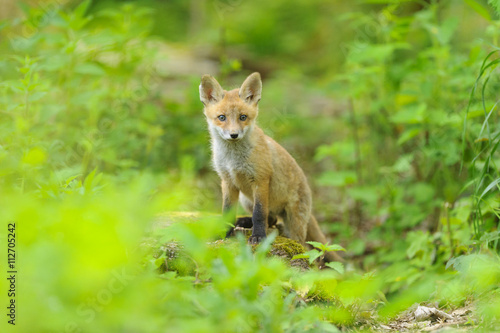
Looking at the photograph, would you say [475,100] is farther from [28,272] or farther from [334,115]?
[334,115]

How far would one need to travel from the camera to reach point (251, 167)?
14.9ft

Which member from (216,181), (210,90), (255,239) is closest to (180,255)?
(255,239)

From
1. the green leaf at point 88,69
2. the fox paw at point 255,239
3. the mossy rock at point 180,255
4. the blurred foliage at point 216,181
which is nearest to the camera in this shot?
the blurred foliage at point 216,181

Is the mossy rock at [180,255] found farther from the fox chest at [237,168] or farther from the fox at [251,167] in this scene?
the fox chest at [237,168]


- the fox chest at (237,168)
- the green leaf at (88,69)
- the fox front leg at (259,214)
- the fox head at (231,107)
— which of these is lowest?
the fox front leg at (259,214)

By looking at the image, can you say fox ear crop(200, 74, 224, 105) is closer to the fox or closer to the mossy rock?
the fox

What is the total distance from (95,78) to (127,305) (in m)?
5.99

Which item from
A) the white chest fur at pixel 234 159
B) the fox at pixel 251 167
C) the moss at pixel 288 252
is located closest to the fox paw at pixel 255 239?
the fox at pixel 251 167

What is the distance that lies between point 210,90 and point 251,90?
419 millimetres

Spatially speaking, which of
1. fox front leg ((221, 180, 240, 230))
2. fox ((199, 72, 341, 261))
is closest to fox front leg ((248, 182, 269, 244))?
fox ((199, 72, 341, 261))

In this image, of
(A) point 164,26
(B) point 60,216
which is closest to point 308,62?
(A) point 164,26

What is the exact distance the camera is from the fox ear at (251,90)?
4.85 meters

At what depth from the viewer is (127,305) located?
2.10m

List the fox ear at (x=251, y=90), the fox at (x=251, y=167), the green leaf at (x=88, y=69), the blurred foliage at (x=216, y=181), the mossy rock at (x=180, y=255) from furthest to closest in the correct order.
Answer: the green leaf at (x=88, y=69) → the fox ear at (x=251, y=90) → the fox at (x=251, y=167) → the mossy rock at (x=180, y=255) → the blurred foliage at (x=216, y=181)
